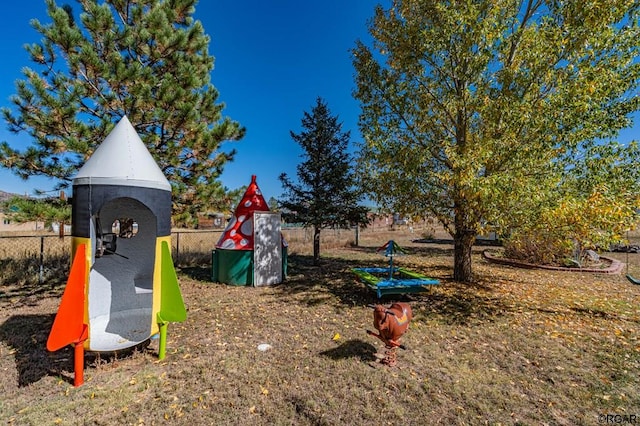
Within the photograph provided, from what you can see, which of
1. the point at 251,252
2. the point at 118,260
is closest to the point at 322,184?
the point at 251,252

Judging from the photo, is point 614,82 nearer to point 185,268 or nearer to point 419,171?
point 419,171

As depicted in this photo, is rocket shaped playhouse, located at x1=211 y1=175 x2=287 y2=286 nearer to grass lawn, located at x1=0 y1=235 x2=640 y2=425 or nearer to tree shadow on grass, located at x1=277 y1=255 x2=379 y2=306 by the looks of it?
tree shadow on grass, located at x1=277 y1=255 x2=379 y2=306

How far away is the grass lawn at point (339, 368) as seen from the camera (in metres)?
3.36

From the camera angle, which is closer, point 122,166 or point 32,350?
point 122,166

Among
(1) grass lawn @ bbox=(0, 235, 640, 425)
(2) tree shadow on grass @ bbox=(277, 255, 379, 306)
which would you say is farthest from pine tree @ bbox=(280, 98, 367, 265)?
(1) grass lawn @ bbox=(0, 235, 640, 425)

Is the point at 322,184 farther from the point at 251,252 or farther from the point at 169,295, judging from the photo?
the point at 169,295

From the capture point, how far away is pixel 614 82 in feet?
18.8

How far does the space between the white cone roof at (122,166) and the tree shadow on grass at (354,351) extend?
12.0 ft

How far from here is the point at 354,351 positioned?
480cm

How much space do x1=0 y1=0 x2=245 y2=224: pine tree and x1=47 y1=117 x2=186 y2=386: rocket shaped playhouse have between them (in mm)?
2870

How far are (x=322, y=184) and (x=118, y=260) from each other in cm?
867

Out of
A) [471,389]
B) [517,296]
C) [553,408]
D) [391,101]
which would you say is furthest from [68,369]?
[517,296]

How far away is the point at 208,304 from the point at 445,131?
8.10m

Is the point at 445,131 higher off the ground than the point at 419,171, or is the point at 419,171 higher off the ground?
the point at 445,131
